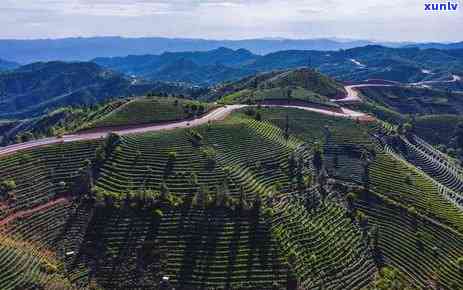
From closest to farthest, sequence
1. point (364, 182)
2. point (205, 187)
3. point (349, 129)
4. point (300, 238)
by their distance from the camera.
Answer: point (300, 238) → point (205, 187) → point (364, 182) → point (349, 129)

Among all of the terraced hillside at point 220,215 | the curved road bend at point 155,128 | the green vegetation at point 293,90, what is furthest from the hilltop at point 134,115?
the green vegetation at point 293,90

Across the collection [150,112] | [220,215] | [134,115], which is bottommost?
[220,215]

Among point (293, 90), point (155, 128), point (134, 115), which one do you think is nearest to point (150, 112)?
point (134, 115)

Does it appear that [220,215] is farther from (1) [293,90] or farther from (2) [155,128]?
(1) [293,90]

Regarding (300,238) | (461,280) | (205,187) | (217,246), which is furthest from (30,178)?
(461,280)

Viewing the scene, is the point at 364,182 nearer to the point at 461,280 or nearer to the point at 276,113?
the point at 461,280

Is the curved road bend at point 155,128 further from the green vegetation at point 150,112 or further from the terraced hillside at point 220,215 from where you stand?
the terraced hillside at point 220,215

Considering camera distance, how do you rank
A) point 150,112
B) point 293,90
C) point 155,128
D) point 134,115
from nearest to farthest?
point 155,128, point 134,115, point 150,112, point 293,90

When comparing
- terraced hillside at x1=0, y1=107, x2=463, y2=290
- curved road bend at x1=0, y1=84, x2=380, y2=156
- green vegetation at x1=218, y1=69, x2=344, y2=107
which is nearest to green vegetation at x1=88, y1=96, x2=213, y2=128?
curved road bend at x1=0, y1=84, x2=380, y2=156

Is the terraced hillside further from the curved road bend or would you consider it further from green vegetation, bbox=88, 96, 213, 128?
green vegetation, bbox=88, 96, 213, 128
